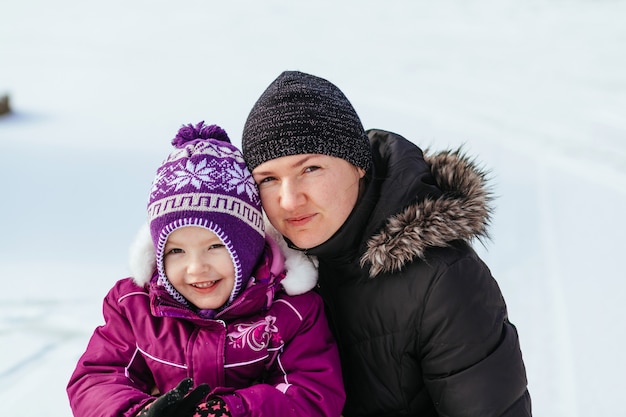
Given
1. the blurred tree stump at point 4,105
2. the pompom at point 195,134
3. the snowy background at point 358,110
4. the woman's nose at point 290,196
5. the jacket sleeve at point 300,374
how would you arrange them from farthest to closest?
the blurred tree stump at point 4,105 → the snowy background at point 358,110 → the pompom at point 195,134 → the woman's nose at point 290,196 → the jacket sleeve at point 300,374

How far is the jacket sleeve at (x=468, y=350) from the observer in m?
1.37

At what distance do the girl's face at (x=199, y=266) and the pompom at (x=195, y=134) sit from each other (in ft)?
0.82

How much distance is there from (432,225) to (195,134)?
59cm

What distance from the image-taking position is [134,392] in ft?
4.39

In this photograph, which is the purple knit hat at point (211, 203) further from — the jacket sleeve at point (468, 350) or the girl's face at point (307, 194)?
the jacket sleeve at point (468, 350)

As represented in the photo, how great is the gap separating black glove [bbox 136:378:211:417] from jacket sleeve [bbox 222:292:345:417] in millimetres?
66

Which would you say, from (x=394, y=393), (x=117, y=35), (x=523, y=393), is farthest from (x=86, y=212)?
(x=117, y=35)

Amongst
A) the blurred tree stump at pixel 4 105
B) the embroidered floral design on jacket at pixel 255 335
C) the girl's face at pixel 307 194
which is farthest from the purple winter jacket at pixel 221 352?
the blurred tree stump at pixel 4 105

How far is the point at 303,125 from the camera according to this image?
55.6 inches

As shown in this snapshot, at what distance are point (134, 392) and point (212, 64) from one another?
5.21m

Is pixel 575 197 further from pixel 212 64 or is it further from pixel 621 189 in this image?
pixel 212 64

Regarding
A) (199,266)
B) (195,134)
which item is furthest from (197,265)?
(195,134)

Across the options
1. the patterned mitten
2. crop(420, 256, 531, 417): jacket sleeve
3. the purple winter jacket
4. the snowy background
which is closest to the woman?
crop(420, 256, 531, 417): jacket sleeve

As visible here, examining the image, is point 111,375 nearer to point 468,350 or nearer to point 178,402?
point 178,402
